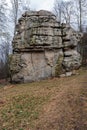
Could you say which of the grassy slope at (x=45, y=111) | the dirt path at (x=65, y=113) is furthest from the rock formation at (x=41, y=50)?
the dirt path at (x=65, y=113)

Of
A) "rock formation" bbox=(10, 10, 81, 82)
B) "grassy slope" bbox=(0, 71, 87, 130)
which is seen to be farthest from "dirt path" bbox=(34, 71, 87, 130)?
"rock formation" bbox=(10, 10, 81, 82)

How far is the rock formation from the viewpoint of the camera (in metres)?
19.2

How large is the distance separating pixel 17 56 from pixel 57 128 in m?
12.0

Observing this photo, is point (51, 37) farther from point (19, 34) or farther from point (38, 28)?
point (19, 34)

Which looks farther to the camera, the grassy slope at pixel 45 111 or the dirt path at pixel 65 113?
the grassy slope at pixel 45 111

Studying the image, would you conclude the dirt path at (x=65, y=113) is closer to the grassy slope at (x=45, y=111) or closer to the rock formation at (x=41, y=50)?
the grassy slope at (x=45, y=111)

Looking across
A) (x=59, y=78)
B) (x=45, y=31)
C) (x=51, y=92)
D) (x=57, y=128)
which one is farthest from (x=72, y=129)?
(x=45, y=31)

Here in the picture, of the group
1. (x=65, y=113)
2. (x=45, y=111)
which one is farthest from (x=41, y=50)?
(x=65, y=113)

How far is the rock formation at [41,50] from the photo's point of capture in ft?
63.0

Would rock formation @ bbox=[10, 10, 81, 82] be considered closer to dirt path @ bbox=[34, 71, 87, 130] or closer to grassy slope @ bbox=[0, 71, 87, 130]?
grassy slope @ bbox=[0, 71, 87, 130]

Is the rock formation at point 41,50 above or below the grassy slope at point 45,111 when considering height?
above

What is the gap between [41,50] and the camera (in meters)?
19.5

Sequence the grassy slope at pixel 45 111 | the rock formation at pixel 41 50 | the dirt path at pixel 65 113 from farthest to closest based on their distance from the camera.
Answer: the rock formation at pixel 41 50, the grassy slope at pixel 45 111, the dirt path at pixel 65 113

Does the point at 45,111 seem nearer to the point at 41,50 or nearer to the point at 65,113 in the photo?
the point at 65,113
